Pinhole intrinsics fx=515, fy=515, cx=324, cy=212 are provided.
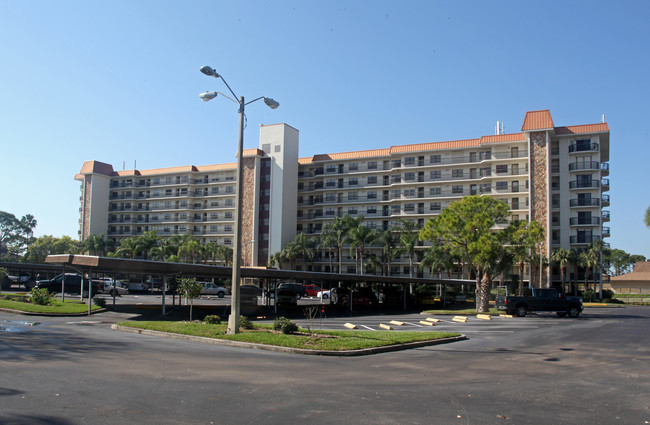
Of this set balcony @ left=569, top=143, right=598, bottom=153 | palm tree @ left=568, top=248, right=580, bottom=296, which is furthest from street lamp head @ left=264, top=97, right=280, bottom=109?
balcony @ left=569, top=143, right=598, bottom=153

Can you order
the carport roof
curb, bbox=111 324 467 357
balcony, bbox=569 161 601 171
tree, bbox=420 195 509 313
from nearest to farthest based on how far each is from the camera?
curb, bbox=111 324 467 357 → the carport roof → tree, bbox=420 195 509 313 → balcony, bbox=569 161 601 171

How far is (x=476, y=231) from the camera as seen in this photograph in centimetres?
3666

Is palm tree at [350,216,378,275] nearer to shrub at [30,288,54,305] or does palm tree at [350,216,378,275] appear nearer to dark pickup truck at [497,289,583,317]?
dark pickup truck at [497,289,583,317]

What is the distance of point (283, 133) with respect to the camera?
8538 centimetres

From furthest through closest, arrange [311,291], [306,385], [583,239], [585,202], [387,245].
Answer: [387,245], [585,202], [583,239], [311,291], [306,385]

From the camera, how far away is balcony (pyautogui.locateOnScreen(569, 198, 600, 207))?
222 feet

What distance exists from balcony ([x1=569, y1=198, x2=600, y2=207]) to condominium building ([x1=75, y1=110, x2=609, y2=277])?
0.44ft

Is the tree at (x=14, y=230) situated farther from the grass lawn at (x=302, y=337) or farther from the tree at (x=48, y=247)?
the grass lawn at (x=302, y=337)

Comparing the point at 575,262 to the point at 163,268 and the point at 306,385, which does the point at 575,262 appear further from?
the point at 306,385

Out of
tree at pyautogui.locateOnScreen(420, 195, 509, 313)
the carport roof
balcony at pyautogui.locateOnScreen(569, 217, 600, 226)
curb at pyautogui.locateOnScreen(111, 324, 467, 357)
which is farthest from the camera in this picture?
balcony at pyautogui.locateOnScreen(569, 217, 600, 226)

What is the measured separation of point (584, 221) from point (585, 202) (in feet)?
8.40

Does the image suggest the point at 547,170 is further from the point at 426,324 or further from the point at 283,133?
the point at 426,324

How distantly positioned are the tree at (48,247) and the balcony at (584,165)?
85981 millimetres

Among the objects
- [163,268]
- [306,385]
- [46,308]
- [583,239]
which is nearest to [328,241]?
[583,239]
